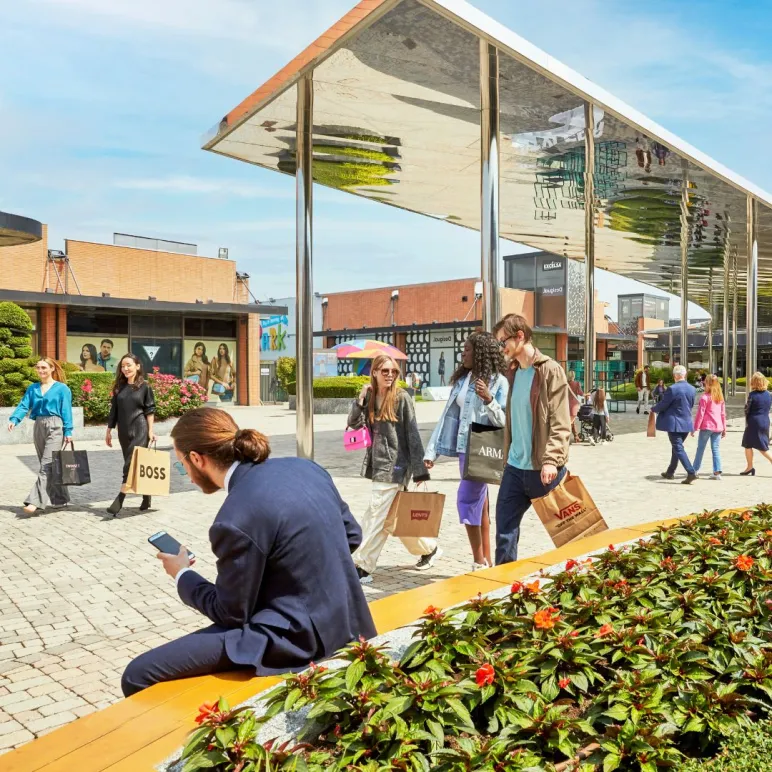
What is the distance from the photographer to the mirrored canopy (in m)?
7.24

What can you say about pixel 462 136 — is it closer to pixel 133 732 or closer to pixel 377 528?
pixel 377 528

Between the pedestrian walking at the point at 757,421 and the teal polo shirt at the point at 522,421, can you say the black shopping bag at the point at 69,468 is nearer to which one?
the teal polo shirt at the point at 522,421

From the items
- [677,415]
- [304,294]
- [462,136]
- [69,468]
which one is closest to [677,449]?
[677,415]

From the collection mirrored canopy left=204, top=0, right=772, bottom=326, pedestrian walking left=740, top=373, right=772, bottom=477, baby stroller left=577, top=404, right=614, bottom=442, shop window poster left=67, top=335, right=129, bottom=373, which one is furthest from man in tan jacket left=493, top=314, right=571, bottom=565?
shop window poster left=67, top=335, right=129, bottom=373

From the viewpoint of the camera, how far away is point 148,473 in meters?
7.64

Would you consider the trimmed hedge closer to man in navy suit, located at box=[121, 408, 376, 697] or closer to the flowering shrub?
the flowering shrub

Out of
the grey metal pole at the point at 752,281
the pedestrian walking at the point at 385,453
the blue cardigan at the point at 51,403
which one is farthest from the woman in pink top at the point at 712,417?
the blue cardigan at the point at 51,403

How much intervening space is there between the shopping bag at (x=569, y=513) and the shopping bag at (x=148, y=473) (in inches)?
168

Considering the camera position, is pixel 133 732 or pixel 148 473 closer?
pixel 133 732

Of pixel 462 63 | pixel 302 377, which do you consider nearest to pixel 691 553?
pixel 462 63

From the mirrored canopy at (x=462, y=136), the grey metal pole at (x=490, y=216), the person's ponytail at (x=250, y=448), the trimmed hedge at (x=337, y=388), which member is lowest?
the trimmed hedge at (x=337, y=388)

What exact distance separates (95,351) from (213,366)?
505 centimetres

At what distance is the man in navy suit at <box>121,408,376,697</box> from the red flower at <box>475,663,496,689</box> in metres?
0.61

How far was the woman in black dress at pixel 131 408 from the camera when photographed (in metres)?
8.58
